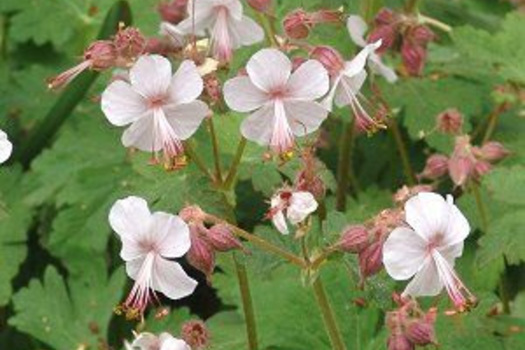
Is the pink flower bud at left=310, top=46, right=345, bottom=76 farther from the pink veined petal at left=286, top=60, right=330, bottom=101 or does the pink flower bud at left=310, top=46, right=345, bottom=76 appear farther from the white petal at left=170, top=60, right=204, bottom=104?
the white petal at left=170, top=60, right=204, bottom=104

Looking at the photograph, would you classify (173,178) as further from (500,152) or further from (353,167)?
(353,167)

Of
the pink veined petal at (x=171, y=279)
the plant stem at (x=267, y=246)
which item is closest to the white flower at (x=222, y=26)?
the plant stem at (x=267, y=246)

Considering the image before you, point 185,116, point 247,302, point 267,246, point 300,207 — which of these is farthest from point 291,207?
point 247,302

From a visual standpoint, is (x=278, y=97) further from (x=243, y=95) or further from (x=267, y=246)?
(x=267, y=246)

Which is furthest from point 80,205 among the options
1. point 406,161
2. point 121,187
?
point 406,161

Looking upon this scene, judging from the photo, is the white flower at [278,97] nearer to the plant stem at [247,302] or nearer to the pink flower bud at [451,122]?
the plant stem at [247,302]
